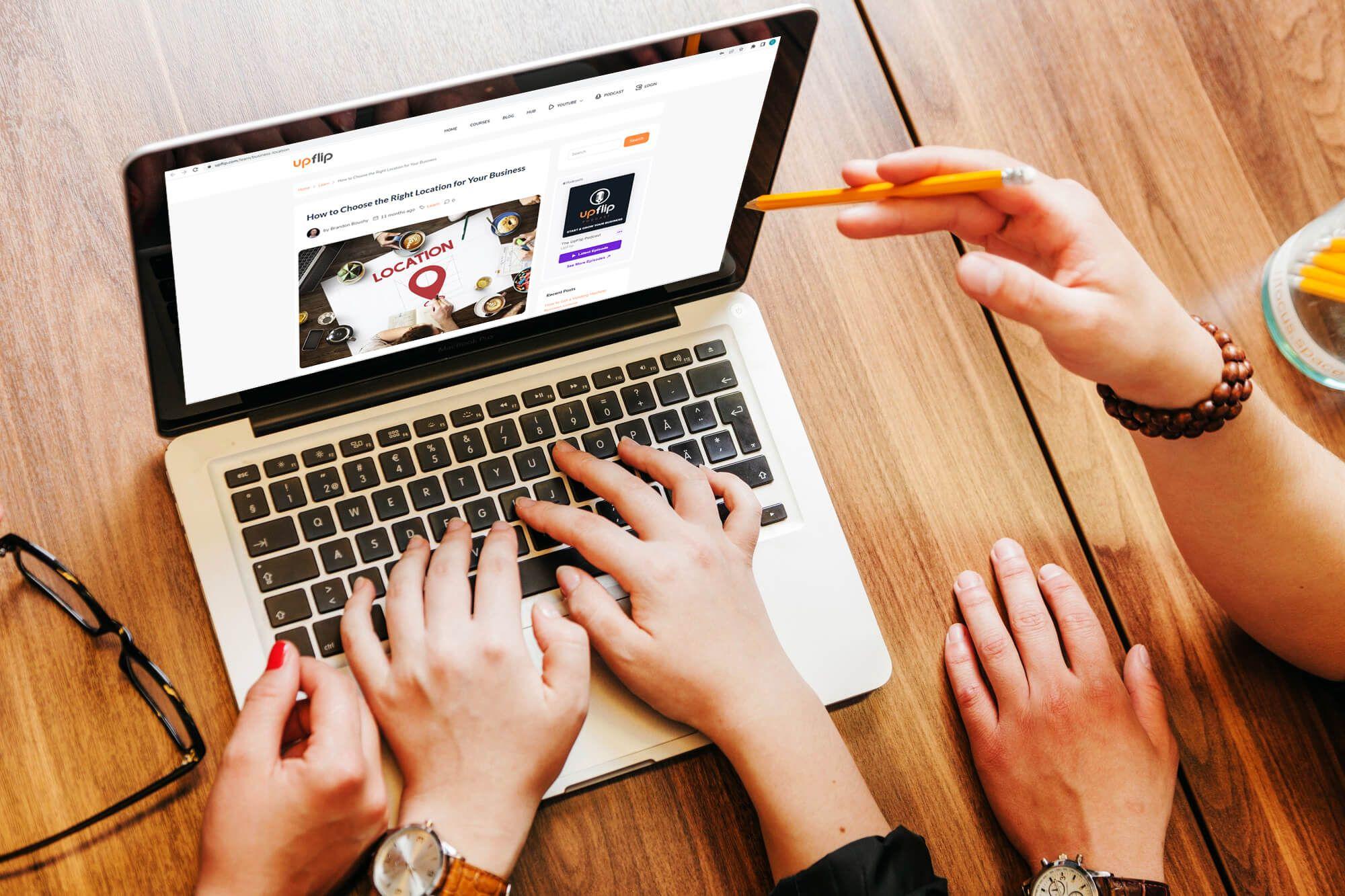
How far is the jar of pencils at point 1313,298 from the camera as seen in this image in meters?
0.81

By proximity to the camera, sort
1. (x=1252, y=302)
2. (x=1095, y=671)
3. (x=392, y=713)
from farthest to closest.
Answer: (x=1252, y=302)
(x=1095, y=671)
(x=392, y=713)

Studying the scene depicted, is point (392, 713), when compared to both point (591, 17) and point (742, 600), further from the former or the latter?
point (591, 17)

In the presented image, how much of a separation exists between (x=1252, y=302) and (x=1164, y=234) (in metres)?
0.10

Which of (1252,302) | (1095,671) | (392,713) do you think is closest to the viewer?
(392,713)

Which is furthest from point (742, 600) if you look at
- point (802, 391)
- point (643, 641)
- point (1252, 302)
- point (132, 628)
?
point (1252, 302)

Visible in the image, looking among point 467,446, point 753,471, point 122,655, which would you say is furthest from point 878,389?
point 122,655

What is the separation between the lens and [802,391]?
31.3 inches

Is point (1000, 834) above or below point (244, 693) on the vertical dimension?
below

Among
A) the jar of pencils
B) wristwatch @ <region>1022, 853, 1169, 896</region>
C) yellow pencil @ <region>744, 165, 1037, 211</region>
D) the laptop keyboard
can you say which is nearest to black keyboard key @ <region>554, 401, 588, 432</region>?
the laptop keyboard

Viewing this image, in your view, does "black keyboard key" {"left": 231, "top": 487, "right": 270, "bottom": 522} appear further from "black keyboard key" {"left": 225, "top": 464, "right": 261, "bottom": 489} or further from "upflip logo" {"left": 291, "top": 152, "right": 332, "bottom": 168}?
"upflip logo" {"left": 291, "top": 152, "right": 332, "bottom": 168}

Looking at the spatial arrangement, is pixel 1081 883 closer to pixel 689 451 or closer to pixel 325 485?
pixel 689 451

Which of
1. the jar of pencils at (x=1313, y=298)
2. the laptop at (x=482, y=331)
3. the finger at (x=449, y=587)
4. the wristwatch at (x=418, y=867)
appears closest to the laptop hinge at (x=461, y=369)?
the laptop at (x=482, y=331)

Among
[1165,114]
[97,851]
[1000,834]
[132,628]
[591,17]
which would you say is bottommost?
[1000,834]

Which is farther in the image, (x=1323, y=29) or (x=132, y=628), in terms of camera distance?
(x=1323, y=29)
